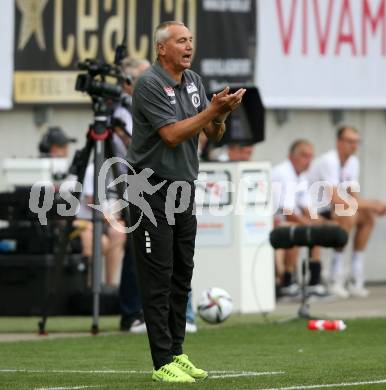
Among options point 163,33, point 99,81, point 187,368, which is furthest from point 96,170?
point 187,368

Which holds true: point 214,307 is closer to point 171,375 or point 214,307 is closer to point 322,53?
point 171,375

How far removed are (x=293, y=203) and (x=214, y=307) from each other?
4793mm

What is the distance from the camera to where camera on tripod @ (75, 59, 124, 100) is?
41.5 feet

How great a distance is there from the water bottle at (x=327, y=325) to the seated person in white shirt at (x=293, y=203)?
4.11 meters

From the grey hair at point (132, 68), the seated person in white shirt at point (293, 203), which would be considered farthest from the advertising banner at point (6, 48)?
the grey hair at point (132, 68)

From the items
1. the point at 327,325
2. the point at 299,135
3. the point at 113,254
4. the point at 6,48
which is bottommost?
the point at 327,325

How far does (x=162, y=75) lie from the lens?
9.05 metres

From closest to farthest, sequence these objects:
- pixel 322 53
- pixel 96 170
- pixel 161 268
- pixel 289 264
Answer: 1. pixel 161 268
2. pixel 96 170
3. pixel 289 264
4. pixel 322 53

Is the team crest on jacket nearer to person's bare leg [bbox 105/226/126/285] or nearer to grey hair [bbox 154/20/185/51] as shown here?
grey hair [bbox 154/20/185/51]

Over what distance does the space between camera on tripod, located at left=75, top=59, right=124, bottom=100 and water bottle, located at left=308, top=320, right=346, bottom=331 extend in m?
2.60

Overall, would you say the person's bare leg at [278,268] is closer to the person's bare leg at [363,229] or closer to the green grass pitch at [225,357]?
the person's bare leg at [363,229]

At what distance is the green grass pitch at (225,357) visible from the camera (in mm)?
9023

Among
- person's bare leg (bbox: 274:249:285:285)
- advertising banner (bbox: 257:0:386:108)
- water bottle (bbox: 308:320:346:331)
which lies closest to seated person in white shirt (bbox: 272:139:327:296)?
person's bare leg (bbox: 274:249:285:285)

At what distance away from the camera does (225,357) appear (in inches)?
433
